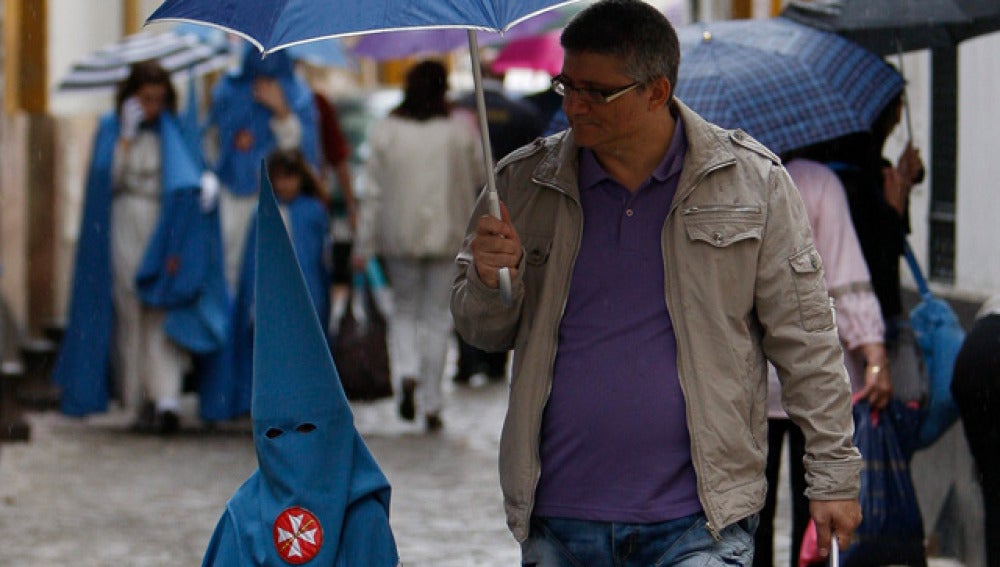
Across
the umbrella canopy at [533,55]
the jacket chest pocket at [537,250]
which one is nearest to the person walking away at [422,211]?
the umbrella canopy at [533,55]

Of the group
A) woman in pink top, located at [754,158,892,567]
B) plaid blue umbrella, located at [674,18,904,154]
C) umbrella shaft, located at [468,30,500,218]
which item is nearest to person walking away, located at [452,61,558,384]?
plaid blue umbrella, located at [674,18,904,154]

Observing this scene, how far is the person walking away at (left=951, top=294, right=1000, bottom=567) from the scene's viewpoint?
6.05 metres

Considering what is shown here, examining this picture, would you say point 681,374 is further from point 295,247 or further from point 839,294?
point 295,247

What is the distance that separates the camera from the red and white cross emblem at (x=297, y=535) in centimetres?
431

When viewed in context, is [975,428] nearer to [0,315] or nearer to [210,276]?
[210,276]

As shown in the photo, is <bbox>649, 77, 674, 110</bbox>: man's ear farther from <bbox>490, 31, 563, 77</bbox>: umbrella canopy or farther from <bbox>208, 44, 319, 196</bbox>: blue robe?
<bbox>490, 31, 563, 77</bbox>: umbrella canopy

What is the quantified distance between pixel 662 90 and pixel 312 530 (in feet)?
3.94

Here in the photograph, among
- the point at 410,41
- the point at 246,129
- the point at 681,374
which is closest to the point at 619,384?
the point at 681,374

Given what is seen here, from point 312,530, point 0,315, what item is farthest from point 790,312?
point 0,315

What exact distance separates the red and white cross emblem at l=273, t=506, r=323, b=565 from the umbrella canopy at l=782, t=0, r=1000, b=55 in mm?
2955

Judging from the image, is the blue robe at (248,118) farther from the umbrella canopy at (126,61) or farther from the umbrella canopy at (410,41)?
the umbrella canopy at (410,41)

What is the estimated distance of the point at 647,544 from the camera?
412cm

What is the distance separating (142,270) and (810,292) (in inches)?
294

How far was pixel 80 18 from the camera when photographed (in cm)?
1653
